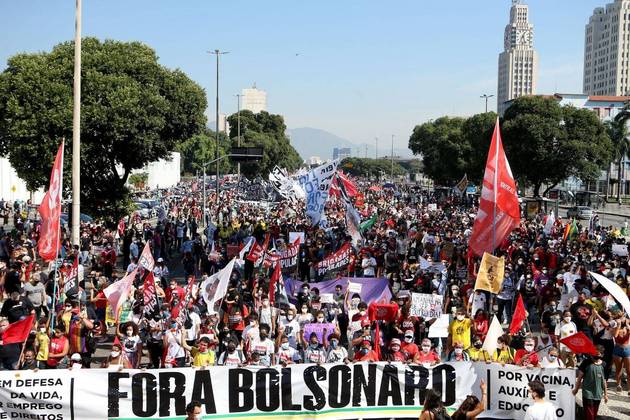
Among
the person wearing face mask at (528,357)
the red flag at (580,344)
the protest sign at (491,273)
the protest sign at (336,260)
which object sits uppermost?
the protest sign at (491,273)

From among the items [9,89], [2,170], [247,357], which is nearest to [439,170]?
[2,170]

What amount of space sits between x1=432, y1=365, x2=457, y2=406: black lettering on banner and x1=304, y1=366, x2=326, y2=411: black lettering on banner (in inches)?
57.0

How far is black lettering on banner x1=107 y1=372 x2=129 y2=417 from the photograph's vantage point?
8695mm

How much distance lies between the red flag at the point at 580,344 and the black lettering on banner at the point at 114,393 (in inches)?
226

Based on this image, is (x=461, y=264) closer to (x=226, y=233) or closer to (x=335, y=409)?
(x=226, y=233)

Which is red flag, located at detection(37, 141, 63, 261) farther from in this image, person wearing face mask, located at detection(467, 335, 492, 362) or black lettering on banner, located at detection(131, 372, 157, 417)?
person wearing face mask, located at detection(467, 335, 492, 362)

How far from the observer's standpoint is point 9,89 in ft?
76.5

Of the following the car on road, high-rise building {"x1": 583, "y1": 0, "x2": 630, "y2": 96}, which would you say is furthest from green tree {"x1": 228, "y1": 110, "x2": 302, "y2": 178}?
high-rise building {"x1": 583, "y1": 0, "x2": 630, "y2": 96}

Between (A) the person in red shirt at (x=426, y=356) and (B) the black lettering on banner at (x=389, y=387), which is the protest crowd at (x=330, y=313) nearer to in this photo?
(A) the person in red shirt at (x=426, y=356)

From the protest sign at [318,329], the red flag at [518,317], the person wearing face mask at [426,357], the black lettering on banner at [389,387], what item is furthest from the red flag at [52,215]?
the red flag at [518,317]

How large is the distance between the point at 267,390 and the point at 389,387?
155cm

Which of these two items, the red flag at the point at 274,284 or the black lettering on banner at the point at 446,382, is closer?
the black lettering on banner at the point at 446,382

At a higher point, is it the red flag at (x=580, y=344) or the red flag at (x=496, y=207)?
the red flag at (x=496, y=207)

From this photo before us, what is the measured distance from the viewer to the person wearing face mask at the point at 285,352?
973cm
